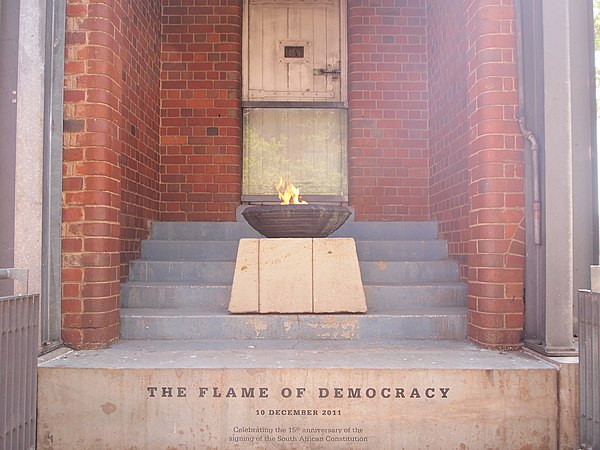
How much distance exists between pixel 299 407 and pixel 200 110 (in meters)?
3.79

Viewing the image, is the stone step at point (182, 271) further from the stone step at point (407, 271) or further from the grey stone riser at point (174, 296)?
the stone step at point (407, 271)

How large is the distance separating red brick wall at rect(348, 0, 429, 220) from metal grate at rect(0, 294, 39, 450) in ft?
12.5

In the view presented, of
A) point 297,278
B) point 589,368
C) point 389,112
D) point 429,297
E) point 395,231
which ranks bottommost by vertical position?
point 589,368

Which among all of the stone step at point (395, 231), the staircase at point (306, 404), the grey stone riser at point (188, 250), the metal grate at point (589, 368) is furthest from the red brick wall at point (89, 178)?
the metal grate at point (589, 368)

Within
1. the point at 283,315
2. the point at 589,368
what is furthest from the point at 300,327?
the point at 589,368

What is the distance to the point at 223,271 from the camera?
4.47m

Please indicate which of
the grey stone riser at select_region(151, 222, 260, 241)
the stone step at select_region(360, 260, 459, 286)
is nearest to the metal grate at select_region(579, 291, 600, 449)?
the stone step at select_region(360, 260, 459, 286)

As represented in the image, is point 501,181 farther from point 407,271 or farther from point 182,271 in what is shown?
point 182,271

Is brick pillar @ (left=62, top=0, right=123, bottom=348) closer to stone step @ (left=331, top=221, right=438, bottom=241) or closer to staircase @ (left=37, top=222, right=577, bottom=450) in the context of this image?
staircase @ (left=37, top=222, right=577, bottom=450)

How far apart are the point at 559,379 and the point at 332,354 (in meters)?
1.29

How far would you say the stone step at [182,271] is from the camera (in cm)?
446

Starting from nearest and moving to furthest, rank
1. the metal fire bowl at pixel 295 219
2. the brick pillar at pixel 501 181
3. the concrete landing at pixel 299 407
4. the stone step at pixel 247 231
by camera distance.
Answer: the concrete landing at pixel 299 407
the brick pillar at pixel 501 181
the metal fire bowl at pixel 295 219
the stone step at pixel 247 231

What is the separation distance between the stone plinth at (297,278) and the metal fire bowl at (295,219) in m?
0.11

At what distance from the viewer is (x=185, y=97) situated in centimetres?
571
